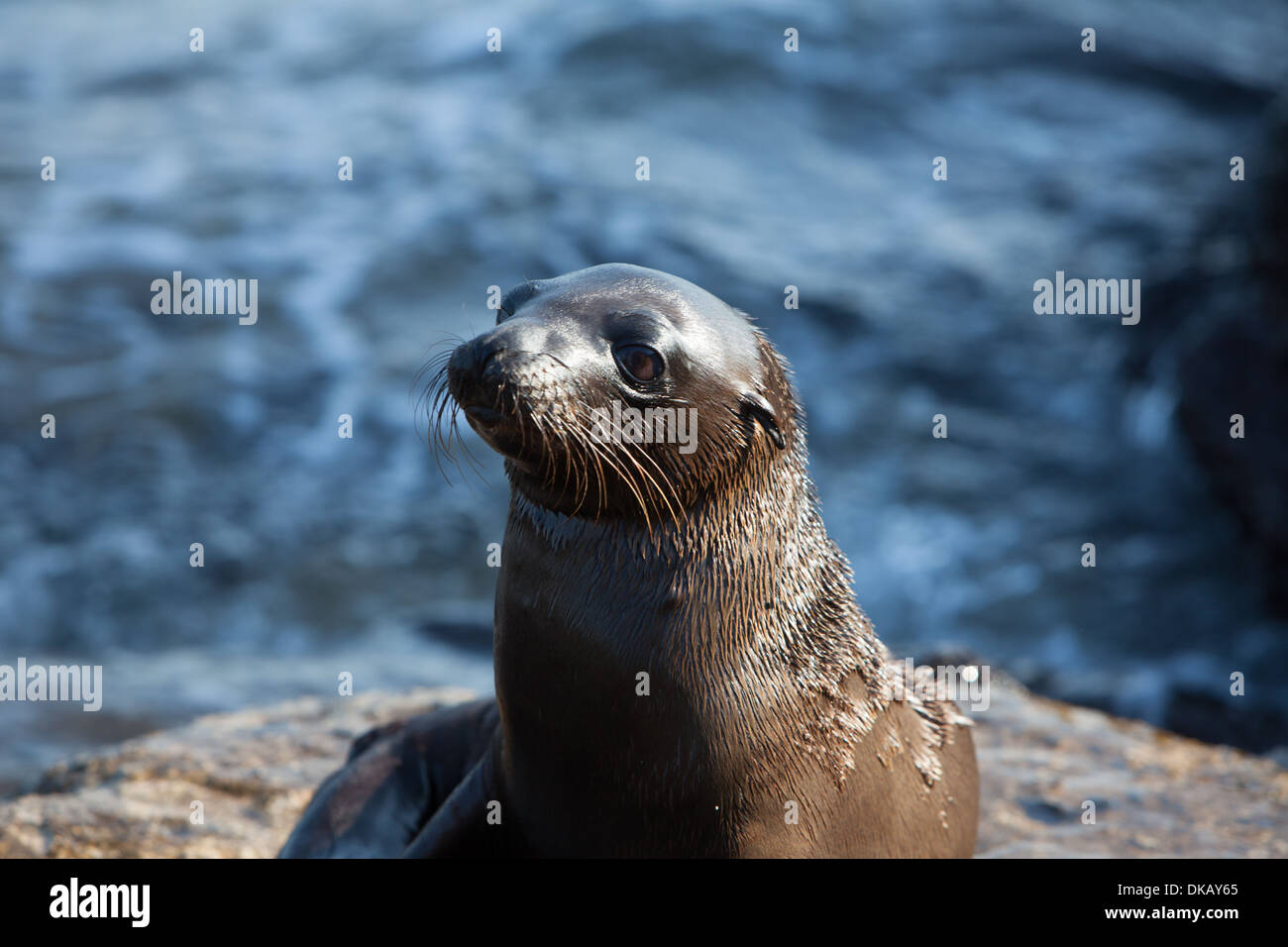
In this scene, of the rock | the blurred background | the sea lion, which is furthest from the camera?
the blurred background

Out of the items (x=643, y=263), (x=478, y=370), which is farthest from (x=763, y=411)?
(x=643, y=263)

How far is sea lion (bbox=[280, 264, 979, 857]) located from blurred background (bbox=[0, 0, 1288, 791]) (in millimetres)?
4557

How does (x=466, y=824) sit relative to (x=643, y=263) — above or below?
below

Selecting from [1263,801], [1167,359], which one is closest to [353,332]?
[1167,359]

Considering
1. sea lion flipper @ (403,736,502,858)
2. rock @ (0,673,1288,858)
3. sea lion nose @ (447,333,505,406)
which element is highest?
sea lion nose @ (447,333,505,406)

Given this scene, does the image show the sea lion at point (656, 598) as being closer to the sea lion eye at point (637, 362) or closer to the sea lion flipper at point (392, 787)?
the sea lion eye at point (637, 362)

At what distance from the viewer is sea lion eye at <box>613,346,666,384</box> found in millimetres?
4355

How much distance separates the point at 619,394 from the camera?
4.36 meters

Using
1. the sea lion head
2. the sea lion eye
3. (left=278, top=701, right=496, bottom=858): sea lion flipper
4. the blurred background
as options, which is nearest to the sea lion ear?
the sea lion head

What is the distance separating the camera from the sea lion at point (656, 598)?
432cm

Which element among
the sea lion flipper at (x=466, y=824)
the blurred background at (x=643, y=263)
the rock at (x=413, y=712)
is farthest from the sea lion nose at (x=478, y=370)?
the blurred background at (x=643, y=263)

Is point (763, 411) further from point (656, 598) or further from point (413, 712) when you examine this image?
point (413, 712)

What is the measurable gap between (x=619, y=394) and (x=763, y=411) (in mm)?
533

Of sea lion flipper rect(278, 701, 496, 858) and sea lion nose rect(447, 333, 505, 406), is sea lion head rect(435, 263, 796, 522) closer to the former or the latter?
sea lion nose rect(447, 333, 505, 406)
